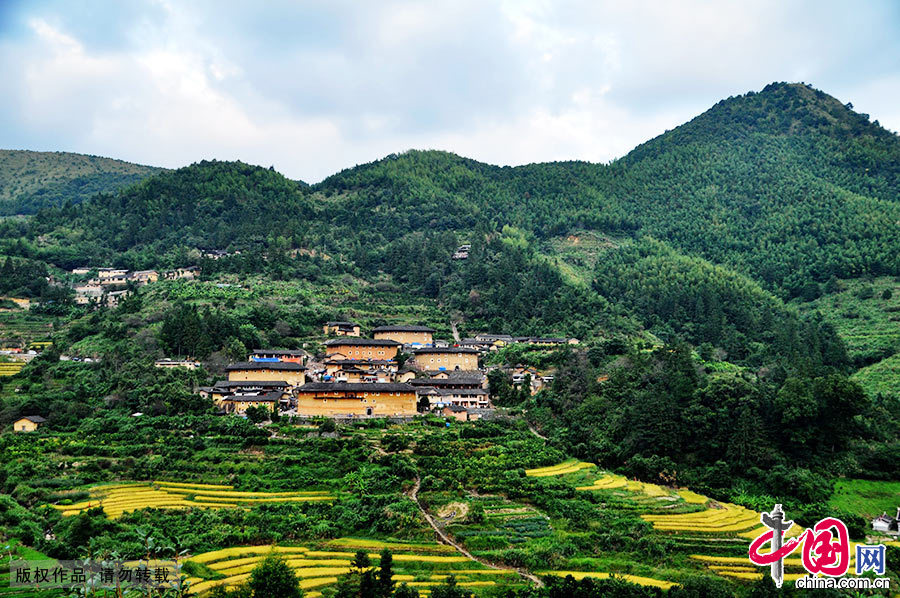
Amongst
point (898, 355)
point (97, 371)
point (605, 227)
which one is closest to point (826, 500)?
point (898, 355)

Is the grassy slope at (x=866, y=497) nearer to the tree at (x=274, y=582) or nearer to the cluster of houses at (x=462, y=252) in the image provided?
the tree at (x=274, y=582)

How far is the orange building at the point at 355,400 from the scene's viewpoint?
53.2 m

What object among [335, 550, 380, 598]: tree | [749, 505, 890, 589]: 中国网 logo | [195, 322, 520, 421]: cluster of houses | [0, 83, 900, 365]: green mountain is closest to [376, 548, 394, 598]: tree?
[335, 550, 380, 598]: tree

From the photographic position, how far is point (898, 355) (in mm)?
64438

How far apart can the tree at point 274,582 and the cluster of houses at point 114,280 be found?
63318 mm

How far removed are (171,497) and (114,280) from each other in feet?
199

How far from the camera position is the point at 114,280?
92125 mm

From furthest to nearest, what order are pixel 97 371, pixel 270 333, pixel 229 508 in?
pixel 270 333, pixel 97 371, pixel 229 508

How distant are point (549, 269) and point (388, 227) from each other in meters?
36.1

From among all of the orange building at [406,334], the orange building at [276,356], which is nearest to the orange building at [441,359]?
the orange building at [406,334]

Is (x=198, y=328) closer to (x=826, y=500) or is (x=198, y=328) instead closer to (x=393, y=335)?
(x=393, y=335)

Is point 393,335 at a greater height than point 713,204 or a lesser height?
lesser

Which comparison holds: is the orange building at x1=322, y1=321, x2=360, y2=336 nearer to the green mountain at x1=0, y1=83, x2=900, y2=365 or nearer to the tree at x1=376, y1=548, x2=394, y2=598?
the green mountain at x1=0, y1=83, x2=900, y2=365

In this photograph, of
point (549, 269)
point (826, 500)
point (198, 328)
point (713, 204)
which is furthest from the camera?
point (713, 204)
